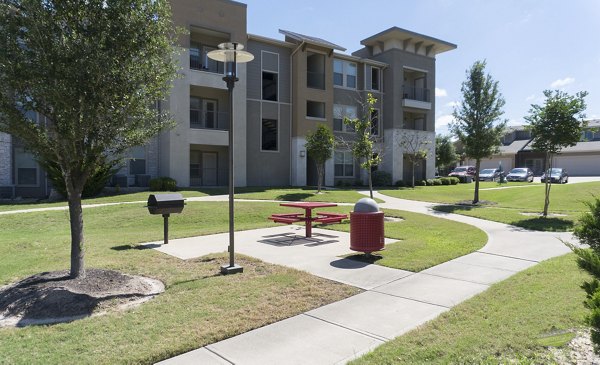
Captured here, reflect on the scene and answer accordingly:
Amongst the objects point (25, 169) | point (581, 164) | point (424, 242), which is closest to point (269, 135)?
point (25, 169)

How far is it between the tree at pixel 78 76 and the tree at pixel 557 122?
48.3ft

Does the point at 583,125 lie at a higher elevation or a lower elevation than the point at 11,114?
higher

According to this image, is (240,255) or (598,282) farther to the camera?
(240,255)

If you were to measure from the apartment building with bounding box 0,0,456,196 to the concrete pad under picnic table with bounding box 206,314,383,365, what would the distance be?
19666 millimetres

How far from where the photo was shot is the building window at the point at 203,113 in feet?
88.2

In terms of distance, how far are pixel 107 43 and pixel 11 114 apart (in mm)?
1566

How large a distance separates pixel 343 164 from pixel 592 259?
3031 cm

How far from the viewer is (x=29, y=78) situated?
17.6 ft

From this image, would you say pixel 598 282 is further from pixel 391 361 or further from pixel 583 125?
pixel 583 125

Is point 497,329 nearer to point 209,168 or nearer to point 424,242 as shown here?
point 424,242

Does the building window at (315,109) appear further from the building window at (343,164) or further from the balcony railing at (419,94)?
the balcony railing at (419,94)

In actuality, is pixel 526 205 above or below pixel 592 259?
below

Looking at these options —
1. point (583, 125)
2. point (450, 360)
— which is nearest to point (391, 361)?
point (450, 360)

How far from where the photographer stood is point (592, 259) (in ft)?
11.1
